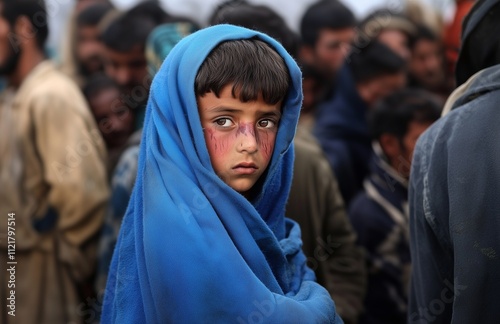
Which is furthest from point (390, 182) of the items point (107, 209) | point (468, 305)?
point (468, 305)

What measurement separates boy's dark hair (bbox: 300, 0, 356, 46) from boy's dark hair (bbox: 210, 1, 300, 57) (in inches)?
90.9

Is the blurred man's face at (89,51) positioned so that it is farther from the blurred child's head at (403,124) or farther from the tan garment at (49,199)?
the blurred child's head at (403,124)

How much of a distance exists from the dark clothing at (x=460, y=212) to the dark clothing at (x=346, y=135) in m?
2.20

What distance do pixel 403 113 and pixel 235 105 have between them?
2.58 m

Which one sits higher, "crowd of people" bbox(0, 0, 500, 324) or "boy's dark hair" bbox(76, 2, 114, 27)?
"boy's dark hair" bbox(76, 2, 114, 27)

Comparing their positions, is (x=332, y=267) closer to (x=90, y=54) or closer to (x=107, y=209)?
(x=107, y=209)

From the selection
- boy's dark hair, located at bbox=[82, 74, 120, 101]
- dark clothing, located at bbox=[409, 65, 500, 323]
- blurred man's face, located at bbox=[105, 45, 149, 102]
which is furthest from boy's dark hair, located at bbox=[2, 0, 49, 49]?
dark clothing, located at bbox=[409, 65, 500, 323]

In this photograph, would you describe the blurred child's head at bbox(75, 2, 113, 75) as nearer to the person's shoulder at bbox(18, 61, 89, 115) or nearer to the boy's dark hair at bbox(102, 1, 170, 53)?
the boy's dark hair at bbox(102, 1, 170, 53)

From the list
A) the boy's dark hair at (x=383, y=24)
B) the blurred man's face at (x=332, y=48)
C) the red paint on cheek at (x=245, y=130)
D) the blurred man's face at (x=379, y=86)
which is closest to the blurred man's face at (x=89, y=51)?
the blurred man's face at (x=332, y=48)

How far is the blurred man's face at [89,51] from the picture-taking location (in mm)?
6926

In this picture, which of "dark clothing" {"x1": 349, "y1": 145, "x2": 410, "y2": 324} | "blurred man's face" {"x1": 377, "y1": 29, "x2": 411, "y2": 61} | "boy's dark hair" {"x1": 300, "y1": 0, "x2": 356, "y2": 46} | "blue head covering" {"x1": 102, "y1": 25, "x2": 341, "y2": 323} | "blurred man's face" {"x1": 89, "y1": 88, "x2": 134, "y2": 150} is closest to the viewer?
"blue head covering" {"x1": 102, "y1": 25, "x2": 341, "y2": 323}

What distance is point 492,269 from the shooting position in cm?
256

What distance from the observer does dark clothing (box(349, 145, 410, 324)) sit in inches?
176

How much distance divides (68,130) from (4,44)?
862 millimetres
